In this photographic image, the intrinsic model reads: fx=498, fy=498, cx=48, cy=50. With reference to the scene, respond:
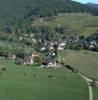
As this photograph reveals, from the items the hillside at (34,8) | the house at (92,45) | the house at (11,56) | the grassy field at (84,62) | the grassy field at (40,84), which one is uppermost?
the hillside at (34,8)

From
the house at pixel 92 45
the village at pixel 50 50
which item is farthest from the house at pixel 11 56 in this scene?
the house at pixel 92 45

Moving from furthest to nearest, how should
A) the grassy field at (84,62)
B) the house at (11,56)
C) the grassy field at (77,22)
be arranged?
the grassy field at (77,22), the house at (11,56), the grassy field at (84,62)

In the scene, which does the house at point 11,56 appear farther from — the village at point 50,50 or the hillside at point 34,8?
→ the hillside at point 34,8

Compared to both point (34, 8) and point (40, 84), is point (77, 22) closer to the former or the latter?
point (34, 8)

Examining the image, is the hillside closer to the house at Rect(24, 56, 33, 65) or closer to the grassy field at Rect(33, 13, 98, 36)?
the grassy field at Rect(33, 13, 98, 36)

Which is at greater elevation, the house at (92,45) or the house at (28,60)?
the house at (92,45)

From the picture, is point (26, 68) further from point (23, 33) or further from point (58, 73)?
point (23, 33)

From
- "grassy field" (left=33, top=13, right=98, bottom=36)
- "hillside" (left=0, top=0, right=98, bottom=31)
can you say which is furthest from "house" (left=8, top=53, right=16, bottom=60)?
"hillside" (left=0, top=0, right=98, bottom=31)
